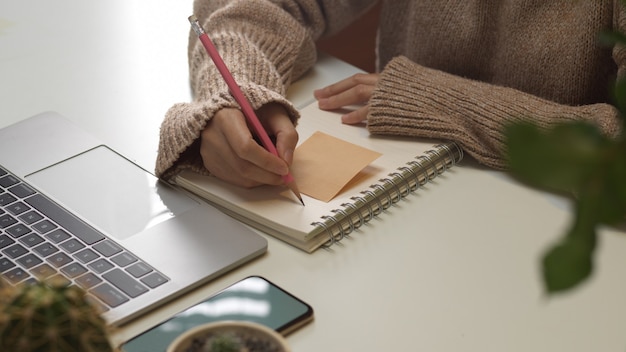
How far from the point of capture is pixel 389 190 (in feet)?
2.72

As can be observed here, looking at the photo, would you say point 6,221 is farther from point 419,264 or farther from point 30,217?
point 419,264

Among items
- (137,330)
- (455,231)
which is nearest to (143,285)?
(137,330)

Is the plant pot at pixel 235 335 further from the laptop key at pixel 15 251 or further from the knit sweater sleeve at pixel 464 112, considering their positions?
the knit sweater sleeve at pixel 464 112

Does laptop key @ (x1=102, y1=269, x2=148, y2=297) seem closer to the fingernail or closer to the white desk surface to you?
the white desk surface

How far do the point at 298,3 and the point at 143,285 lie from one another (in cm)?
57

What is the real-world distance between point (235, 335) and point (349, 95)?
555 mm

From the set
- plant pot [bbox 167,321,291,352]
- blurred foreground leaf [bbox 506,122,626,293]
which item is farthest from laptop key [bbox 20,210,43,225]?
blurred foreground leaf [bbox 506,122,626,293]

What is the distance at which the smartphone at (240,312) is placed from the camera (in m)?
0.64

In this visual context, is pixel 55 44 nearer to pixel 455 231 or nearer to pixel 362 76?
pixel 362 76

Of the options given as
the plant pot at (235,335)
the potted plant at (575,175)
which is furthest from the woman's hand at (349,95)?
the potted plant at (575,175)

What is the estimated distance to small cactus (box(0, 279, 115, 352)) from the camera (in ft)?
1.29

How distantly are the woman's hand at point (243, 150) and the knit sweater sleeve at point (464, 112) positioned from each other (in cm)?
12

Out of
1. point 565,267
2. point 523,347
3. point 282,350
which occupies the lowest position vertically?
point 523,347

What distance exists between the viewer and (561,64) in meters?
1.02
